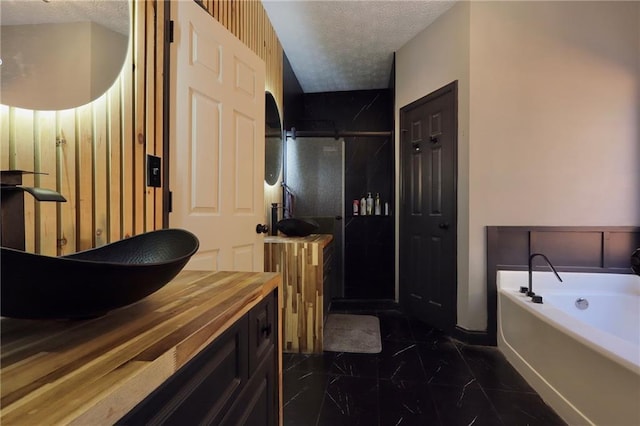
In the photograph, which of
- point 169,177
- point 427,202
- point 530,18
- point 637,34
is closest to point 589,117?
point 637,34

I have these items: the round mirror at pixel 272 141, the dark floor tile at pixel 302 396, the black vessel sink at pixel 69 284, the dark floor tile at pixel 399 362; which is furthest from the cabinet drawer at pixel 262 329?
the round mirror at pixel 272 141

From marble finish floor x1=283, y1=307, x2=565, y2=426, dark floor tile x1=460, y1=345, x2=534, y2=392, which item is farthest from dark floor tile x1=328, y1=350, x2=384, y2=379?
dark floor tile x1=460, y1=345, x2=534, y2=392

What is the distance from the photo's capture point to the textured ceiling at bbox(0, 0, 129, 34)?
79 cm

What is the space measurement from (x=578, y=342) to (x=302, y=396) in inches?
59.8

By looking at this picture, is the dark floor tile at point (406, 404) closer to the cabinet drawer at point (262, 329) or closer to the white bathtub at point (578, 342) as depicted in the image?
the white bathtub at point (578, 342)

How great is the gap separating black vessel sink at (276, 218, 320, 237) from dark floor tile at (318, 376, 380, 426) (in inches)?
46.9

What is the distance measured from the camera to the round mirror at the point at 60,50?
2.57ft

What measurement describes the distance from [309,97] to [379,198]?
181 cm

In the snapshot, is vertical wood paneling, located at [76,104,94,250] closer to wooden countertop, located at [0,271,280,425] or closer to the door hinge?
wooden countertop, located at [0,271,280,425]

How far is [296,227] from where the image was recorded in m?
2.61

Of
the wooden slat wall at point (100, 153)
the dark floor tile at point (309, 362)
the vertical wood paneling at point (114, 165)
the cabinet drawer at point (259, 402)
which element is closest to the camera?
the cabinet drawer at point (259, 402)

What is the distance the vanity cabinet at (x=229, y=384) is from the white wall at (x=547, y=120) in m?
2.04

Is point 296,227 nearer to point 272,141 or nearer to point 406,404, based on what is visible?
point 272,141

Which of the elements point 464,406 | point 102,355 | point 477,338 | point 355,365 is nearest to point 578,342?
point 464,406
